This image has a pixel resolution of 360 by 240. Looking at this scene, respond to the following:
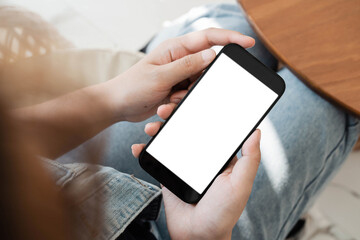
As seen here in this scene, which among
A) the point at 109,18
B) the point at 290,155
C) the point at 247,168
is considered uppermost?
the point at 109,18

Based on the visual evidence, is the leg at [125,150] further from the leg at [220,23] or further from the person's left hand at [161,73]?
the leg at [220,23]

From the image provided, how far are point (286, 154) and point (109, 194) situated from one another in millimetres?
308

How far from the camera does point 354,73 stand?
1.46 ft

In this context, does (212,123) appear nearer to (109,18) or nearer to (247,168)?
(247,168)

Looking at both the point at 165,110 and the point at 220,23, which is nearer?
the point at 165,110

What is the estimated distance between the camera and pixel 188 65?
45cm

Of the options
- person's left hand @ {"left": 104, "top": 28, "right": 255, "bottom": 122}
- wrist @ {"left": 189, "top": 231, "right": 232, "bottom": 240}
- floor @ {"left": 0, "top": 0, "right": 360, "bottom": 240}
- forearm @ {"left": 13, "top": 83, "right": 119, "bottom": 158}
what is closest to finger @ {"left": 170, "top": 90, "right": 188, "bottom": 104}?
person's left hand @ {"left": 104, "top": 28, "right": 255, "bottom": 122}

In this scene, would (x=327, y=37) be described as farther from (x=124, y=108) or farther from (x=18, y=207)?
(x=18, y=207)

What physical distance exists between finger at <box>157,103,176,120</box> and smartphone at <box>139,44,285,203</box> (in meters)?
0.01

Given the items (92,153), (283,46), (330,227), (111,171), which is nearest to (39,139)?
(92,153)

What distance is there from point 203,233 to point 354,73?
34 centimetres

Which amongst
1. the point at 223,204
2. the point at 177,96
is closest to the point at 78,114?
the point at 177,96

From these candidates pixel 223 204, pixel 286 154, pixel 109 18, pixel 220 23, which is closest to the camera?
pixel 223 204

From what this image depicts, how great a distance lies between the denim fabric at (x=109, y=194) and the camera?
11.9 inches
